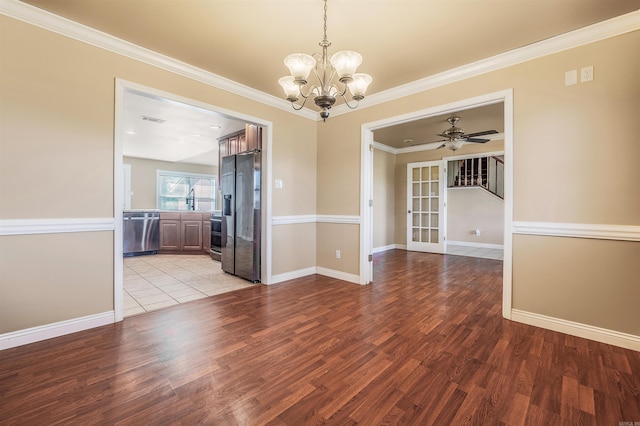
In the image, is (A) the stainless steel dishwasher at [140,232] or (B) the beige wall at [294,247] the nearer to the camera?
(B) the beige wall at [294,247]

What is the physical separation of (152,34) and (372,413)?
332 centimetres

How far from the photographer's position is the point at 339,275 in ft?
13.3

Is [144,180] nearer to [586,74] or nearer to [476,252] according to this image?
[476,252]

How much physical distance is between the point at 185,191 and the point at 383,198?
646cm

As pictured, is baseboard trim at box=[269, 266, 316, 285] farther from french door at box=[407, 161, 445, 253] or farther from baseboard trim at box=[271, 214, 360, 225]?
french door at box=[407, 161, 445, 253]

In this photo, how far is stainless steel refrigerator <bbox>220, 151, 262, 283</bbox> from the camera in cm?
380

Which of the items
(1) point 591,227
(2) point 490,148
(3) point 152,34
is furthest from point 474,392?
(2) point 490,148

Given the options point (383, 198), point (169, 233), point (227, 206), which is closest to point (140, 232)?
point (169, 233)

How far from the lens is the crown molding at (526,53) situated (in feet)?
6.94

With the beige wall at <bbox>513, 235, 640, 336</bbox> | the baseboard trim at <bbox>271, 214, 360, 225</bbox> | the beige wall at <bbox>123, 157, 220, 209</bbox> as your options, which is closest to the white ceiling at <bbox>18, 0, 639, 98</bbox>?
the beige wall at <bbox>513, 235, 640, 336</bbox>

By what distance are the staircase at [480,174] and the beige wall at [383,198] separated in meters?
1.68

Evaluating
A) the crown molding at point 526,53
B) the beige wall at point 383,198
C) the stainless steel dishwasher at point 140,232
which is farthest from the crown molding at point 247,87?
the stainless steel dishwasher at point 140,232

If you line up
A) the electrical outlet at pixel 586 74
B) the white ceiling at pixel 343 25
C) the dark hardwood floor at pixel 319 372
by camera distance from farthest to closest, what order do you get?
the electrical outlet at pixel 586 74
the white ceiling at pixel 343 25
the dark hardwood floor at pixel 319 372

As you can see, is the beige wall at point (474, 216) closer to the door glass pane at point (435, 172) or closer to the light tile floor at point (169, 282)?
the door glass pane at point (435, 172)
